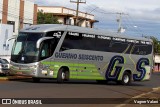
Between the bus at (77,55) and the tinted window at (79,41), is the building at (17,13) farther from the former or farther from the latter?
the tinted window at (79,41)

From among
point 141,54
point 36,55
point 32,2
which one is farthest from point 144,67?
point 32,2

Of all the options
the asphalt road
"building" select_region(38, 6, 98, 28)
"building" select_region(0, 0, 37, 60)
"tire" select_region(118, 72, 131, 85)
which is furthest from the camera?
"building" select_region(38, 6, 98, 28)

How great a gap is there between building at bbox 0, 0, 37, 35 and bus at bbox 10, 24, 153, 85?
24.3 meters

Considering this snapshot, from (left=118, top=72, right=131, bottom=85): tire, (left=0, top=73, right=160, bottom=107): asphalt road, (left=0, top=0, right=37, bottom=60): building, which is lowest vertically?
(left=118, top=72, right=131, bottom=85): tire

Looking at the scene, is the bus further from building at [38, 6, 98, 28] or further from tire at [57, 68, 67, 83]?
building at [38, 6, 98, 28]

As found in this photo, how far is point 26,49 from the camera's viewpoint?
26750mm

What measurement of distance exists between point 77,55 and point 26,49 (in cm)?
341

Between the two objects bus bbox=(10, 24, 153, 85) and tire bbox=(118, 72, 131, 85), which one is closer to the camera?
bus bbox=(10, 24, 153, 85)

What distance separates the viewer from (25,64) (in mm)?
26484

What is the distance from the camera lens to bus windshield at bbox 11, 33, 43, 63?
2645 cm

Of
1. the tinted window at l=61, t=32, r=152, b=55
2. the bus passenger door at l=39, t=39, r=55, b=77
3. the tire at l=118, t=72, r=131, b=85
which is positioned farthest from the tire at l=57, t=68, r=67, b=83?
the tire at l=118, t=72, r=131, b=85

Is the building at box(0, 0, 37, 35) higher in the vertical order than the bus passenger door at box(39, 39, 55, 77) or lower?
higher

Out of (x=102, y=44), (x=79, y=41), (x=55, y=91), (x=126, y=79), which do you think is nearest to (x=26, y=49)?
(x=79, y=41)

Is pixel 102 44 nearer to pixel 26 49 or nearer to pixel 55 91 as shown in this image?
pixel 26 49
